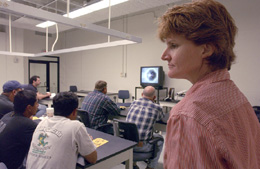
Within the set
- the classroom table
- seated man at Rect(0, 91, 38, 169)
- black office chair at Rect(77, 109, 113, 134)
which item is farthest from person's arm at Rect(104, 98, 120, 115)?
seated man at Rect(0, 91, 38, 169)

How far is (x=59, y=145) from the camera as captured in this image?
1.25 meters

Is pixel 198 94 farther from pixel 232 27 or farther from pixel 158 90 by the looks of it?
pixel 158 90

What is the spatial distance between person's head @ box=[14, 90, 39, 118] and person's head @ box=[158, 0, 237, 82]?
1.59m

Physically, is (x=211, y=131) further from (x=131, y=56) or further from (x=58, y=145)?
(x=131, y=56)

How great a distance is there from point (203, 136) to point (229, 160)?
83 millimetres

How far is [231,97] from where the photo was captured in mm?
472

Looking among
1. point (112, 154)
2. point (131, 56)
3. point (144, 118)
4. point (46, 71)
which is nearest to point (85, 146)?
point (112, 154)

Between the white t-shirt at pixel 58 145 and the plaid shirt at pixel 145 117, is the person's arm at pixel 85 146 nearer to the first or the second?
the white t-shirt at pixel 58 145

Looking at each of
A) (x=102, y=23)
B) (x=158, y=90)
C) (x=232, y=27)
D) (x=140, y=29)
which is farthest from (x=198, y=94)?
(x=102, y=23)

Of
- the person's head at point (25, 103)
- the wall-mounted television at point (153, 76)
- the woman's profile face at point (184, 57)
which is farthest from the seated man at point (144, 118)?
the wall-mounted television at point (153, 76)

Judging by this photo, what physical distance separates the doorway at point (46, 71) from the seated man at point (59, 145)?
666cm

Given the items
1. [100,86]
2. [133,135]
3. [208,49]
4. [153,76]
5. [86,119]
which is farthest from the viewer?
[153,76]

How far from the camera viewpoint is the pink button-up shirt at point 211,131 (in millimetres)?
399

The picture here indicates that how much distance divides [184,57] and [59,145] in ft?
3.65
